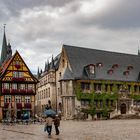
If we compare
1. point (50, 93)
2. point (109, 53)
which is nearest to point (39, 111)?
point (50, 93)

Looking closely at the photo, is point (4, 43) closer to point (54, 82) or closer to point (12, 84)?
point (54, 82)

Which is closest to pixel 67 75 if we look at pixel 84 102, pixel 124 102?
pixel 84 102

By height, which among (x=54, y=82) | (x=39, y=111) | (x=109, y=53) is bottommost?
(x=39, y=111)

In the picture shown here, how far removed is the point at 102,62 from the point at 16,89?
18.1 metres

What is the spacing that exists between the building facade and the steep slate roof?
862 centimetres

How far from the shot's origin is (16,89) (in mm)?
68938

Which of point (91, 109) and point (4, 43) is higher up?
point (4, 43)

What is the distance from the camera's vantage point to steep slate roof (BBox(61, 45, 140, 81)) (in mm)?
70938

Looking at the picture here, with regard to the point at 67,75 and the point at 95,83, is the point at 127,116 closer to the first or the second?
the point at 95,83

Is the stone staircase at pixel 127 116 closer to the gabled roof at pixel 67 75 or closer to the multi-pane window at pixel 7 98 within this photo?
the gabled roof at pixel 67 75

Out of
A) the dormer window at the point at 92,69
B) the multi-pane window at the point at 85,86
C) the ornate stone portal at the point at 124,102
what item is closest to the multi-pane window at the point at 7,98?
the multi-pane window at the point at 85,86

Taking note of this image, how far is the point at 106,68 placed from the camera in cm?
7444

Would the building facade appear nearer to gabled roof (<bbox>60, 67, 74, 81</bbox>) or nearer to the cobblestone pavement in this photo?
gabled roof (<bbox>60, 67, 74, 81</bbox>)

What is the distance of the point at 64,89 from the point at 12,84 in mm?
9613
